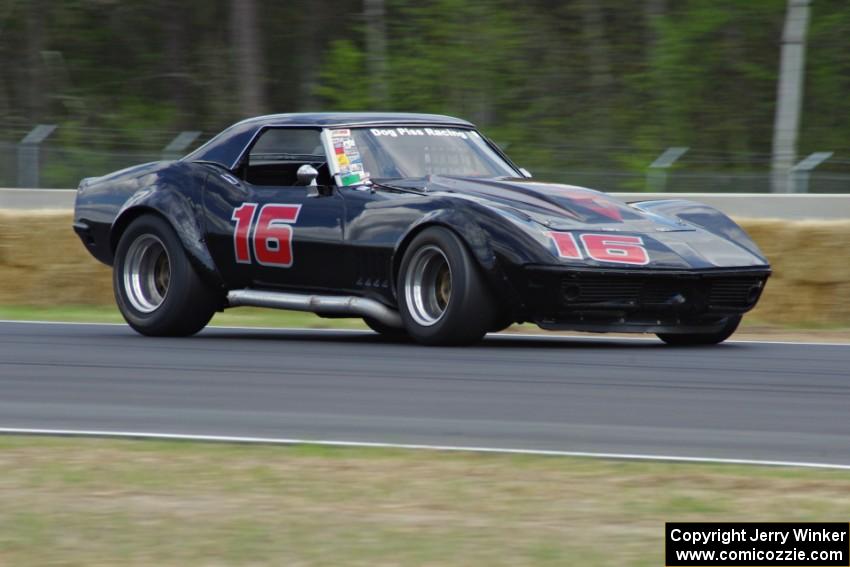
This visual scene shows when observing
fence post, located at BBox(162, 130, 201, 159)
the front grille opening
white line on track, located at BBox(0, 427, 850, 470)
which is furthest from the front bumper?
fence post, located at BBox(162, 130, 201, 159)

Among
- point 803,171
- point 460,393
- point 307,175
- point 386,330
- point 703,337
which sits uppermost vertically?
point 307,175

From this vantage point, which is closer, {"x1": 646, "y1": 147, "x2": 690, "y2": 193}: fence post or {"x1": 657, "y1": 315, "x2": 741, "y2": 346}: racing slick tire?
{"x1": 657, "y1": 315, "x2": 741, "y2": 346}: racing slick tire

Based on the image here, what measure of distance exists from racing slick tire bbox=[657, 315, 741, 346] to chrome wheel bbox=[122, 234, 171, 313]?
3.26 meters

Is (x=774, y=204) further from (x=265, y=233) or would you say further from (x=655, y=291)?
(x=265, y=233)

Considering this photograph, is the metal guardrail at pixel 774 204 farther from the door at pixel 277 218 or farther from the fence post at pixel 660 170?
the door at pixel 277 218

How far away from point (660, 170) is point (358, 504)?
10940mm

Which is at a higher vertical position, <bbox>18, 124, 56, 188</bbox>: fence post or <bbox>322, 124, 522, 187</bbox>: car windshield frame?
<bbox>322, 124, 522, 187</bbox>: car windshield frame

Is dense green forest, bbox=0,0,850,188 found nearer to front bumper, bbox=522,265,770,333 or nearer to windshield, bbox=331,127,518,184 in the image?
windshield, bbox=331,127,518,184

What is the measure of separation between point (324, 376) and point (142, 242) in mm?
2898

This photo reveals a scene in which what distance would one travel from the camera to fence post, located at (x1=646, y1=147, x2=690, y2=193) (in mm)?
14938

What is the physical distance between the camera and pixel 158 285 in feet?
34.3

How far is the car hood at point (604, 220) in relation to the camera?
8.76 metres

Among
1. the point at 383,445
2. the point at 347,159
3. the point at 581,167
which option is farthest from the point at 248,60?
the point at 383,445

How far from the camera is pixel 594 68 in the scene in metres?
27.8
